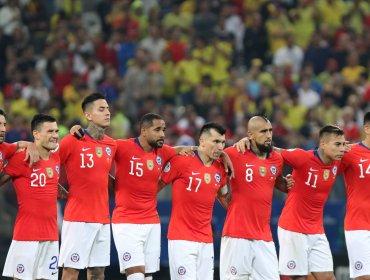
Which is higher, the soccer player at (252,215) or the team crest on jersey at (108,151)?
the team crest on jersey at (108,151)

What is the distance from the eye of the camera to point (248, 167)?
16.8 metres

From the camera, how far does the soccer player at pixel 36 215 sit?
16.0 m

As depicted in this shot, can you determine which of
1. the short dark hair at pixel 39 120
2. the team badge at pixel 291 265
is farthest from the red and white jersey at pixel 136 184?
the team badge at pixel 291 265

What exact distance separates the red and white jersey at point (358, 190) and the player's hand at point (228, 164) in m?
1.76

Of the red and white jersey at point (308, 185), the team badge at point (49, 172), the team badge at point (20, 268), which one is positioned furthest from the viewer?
the red and white jersey at point (308, 185)

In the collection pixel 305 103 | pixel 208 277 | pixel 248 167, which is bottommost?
pixel 208 277

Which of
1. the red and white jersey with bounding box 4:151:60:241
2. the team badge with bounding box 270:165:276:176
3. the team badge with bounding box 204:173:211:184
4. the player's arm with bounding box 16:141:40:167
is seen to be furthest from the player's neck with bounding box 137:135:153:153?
the team badge with bounding box 270:165:276:176

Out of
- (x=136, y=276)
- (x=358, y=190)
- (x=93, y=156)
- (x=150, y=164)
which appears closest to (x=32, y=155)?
(x=93, y=156)

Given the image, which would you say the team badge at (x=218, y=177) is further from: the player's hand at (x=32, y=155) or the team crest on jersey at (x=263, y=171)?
the player's hand at (x=32, y=155)

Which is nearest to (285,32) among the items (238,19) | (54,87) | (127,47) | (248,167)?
(238,19)

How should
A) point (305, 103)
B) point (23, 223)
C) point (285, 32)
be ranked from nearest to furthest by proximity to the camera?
point (23, 223) → point (305, 103) → point (285, 32)

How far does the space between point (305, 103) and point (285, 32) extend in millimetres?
2680

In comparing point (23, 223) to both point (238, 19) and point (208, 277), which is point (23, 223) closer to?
point (208, 277)

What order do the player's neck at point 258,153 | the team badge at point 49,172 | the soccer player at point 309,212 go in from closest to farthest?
the team badge at point 49,172
the player's neck at point 258,153
the soccer player at point 309,212
